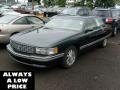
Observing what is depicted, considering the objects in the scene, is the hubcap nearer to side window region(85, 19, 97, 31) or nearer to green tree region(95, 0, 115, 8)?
side window region(85, 19, 97, 31)

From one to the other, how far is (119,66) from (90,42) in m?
1.28

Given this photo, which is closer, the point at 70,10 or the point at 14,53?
the point at 14,53

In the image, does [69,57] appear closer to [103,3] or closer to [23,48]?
[23,48]

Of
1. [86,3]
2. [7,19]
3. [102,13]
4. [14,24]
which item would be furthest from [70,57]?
[86,3]

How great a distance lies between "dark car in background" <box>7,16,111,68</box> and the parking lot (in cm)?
34

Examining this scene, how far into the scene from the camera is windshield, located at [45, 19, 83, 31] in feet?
21.0

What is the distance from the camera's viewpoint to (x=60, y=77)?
5.08 metres

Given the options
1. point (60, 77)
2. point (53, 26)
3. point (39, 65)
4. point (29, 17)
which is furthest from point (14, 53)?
point (29, 17)

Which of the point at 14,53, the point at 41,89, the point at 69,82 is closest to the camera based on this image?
the point at 41,89

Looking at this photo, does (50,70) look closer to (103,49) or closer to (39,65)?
(39,65)

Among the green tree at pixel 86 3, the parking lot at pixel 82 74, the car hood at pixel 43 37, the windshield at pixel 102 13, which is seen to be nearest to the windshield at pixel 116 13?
the windshield at pixel 102 13

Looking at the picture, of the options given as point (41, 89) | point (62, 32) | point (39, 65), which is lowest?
point (41, 89)

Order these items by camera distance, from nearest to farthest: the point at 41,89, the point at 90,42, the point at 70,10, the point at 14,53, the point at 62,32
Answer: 1. the point at 41,89
2. the point at 14,53
3. the point at 62,32
4. the point at 90,42
5. the point at 70,10

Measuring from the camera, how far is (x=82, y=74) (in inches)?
210
